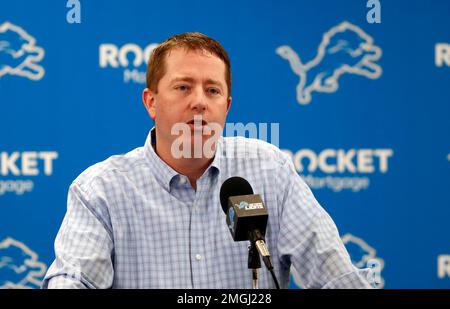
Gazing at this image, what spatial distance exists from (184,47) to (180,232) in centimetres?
70

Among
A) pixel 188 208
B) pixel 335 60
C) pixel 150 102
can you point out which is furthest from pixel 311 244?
pixel 335 60

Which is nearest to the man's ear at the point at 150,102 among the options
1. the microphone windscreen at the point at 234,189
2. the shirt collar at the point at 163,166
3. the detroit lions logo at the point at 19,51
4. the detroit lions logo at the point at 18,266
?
the shirt collar at the point at 163,166

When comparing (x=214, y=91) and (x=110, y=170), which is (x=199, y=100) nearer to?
(x=214, y=91)

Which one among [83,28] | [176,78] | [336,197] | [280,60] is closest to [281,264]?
[176,78]

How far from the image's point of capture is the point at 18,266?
129 inches

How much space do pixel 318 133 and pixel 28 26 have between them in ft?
6.12

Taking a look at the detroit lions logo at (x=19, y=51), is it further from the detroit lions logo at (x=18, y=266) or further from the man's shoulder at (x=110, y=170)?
the man's shoulder at (x=110, y=170)

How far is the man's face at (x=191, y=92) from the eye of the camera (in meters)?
2.04

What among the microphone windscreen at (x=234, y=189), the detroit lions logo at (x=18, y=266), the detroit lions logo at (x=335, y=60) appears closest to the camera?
the microphone windscreen at (x=234, y=189)

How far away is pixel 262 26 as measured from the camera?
11.1ft

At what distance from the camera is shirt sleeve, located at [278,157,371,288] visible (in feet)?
6.08

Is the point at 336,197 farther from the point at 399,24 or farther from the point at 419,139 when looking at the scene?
the point at 399,24

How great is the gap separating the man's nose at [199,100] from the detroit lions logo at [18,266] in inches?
71.0
